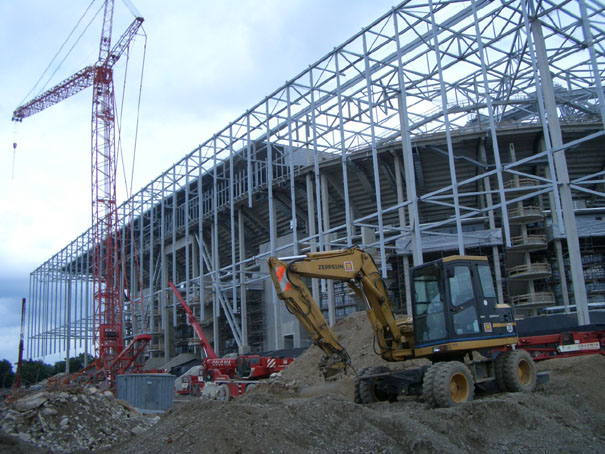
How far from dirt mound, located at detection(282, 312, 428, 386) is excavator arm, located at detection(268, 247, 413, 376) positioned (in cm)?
442

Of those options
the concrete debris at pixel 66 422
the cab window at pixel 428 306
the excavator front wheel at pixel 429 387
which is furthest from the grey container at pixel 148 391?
the excavator front wheel at pixel 429 387

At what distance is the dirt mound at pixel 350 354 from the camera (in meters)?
17.2

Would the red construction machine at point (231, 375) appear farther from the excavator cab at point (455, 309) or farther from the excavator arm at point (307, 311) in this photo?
the excavator cab at point (455, 309)

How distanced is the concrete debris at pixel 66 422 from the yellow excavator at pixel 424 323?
4.31 metres

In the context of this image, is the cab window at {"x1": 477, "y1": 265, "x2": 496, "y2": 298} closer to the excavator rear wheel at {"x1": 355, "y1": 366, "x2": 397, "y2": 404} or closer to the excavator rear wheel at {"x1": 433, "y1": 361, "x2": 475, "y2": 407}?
the excavator rear wheel at {"x1": 433, "y1": 361, "x2": 475, "y2": 407}

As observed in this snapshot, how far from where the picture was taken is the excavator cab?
416 inches

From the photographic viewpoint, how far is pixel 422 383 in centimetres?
1023

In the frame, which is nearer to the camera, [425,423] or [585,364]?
[425,423]

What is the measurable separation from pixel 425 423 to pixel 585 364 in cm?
663

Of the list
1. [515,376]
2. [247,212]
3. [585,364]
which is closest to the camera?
[515,376]

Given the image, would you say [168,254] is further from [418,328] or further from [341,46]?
[418,328]

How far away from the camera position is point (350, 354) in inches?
715

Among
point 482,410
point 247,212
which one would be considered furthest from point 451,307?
point 247,212

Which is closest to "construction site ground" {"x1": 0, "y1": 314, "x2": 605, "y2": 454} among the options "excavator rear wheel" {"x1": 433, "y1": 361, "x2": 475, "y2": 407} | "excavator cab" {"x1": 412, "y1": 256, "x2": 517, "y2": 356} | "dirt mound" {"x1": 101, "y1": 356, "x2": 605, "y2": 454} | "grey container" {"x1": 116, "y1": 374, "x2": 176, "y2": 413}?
"dirt mound" {"x1": 101, "y1": 356, "x2": 605, "y2": 454}
